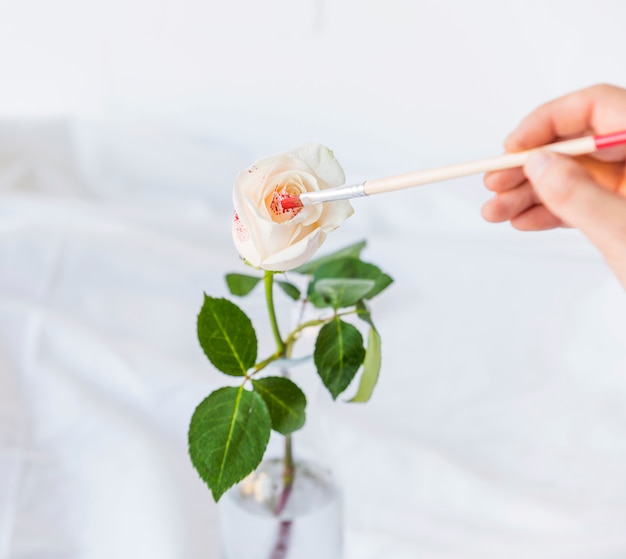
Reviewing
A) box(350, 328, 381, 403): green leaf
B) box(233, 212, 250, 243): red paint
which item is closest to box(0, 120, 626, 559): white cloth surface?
box(350, 328, 381, 403): green leaf

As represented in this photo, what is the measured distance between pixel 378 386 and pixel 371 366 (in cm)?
36

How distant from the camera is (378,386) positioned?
0.82 m

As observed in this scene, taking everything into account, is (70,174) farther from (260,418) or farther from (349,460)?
(260,418)

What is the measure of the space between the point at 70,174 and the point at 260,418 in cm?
89

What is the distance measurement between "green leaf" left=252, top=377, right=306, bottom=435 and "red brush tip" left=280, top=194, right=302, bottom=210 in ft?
0.33

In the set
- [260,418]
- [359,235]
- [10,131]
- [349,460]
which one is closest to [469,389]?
[349,460]

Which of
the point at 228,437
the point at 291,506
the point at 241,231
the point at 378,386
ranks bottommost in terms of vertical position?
the point at 378,386

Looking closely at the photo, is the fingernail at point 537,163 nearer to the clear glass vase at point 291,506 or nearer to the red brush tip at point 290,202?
the red brush tip at point 290,202

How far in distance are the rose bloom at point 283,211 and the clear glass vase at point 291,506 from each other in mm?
156

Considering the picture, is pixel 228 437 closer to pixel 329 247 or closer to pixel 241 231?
pixel 241 231

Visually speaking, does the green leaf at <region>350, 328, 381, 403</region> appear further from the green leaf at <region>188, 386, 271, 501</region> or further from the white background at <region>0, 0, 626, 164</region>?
the white background at <region>0, 0, 626, 164</region>

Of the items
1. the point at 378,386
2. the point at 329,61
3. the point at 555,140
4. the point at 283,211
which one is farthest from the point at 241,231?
the point at 329,61

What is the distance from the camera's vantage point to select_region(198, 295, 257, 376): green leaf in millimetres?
440

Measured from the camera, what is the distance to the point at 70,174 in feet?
4.00
